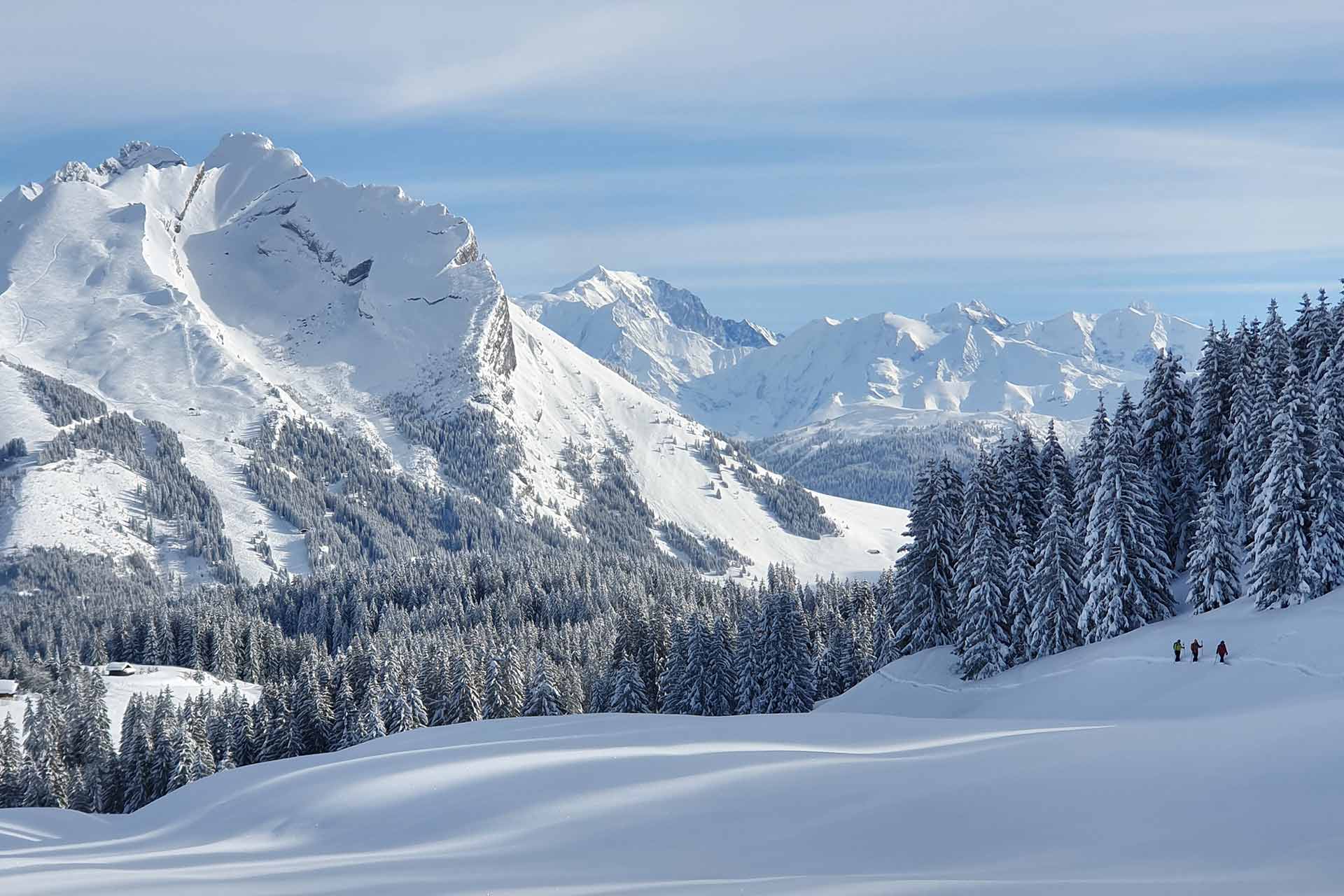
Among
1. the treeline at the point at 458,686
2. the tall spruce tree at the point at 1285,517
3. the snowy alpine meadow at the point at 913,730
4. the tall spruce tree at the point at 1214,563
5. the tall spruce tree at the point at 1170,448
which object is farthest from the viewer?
the treeline at the point at 458,686

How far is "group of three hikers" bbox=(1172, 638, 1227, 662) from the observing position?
134 feet

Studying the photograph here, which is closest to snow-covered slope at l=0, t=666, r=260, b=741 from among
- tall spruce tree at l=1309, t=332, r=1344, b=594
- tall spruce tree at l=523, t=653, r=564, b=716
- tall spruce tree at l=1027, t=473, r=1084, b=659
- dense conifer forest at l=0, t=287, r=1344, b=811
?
dense conifer forest at l=0, t=287, r=1344, b=811

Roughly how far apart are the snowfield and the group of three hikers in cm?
349

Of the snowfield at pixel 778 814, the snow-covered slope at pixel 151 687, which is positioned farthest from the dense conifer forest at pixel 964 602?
the snowfield at pixel 778 814

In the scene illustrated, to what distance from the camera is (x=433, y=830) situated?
23469 mm

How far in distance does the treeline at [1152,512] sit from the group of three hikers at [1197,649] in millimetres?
6221

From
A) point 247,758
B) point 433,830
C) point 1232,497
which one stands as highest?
point 1232,497

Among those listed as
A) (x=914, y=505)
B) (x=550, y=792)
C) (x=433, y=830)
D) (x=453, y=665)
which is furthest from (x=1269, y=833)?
(x=453, y=665)

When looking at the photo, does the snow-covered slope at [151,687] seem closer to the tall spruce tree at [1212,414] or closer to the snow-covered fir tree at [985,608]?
the snow-covered fir tree at [985,608]

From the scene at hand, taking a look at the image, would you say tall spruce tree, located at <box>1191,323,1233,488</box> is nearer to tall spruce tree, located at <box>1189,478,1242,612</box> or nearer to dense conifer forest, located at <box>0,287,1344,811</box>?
dense conifer forest, located at <box>0,287,1344,811</box>

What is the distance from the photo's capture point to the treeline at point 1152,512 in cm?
4816

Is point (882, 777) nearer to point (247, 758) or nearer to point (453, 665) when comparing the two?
point (453, 665)

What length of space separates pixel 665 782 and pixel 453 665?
7011 centimetres

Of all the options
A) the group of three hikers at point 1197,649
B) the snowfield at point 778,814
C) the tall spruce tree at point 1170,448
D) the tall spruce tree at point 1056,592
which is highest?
the tall spruce tree at point 1170,448
